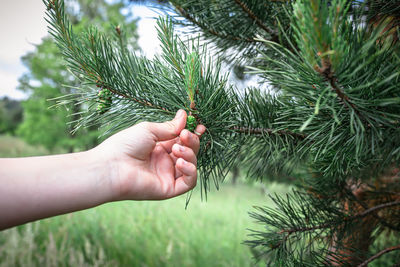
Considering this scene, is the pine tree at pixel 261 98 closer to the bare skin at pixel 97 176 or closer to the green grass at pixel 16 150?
the bare skin at pixel 97 176

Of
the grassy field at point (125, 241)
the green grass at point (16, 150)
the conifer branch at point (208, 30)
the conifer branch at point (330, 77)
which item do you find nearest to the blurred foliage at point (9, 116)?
the green grass at point (16, 150)

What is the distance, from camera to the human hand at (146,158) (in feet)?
1.92

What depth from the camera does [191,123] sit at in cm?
58

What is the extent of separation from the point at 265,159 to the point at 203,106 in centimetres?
31

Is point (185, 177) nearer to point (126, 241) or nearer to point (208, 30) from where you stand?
point (208, 30)

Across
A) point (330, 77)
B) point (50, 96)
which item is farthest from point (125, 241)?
point (50, 96)

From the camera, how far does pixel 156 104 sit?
2.25ft

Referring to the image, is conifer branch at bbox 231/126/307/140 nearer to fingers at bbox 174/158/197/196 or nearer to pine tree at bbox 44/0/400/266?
pine tree at bbox 44/0/400/266

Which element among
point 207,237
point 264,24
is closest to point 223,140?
point 264,24

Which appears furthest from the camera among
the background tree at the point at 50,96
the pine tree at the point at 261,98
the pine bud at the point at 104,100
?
the background tree at the point at 50,96

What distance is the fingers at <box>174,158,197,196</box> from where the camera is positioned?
23.2 inches

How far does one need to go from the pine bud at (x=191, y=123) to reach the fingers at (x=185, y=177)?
8 cm

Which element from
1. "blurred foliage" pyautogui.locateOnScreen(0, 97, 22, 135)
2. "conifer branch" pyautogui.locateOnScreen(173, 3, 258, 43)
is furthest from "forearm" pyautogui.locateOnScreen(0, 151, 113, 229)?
"blurred foliage" pyautogui.locateOnScreen(0, 97, 22, 135)

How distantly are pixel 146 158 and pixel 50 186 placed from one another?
228 mm
